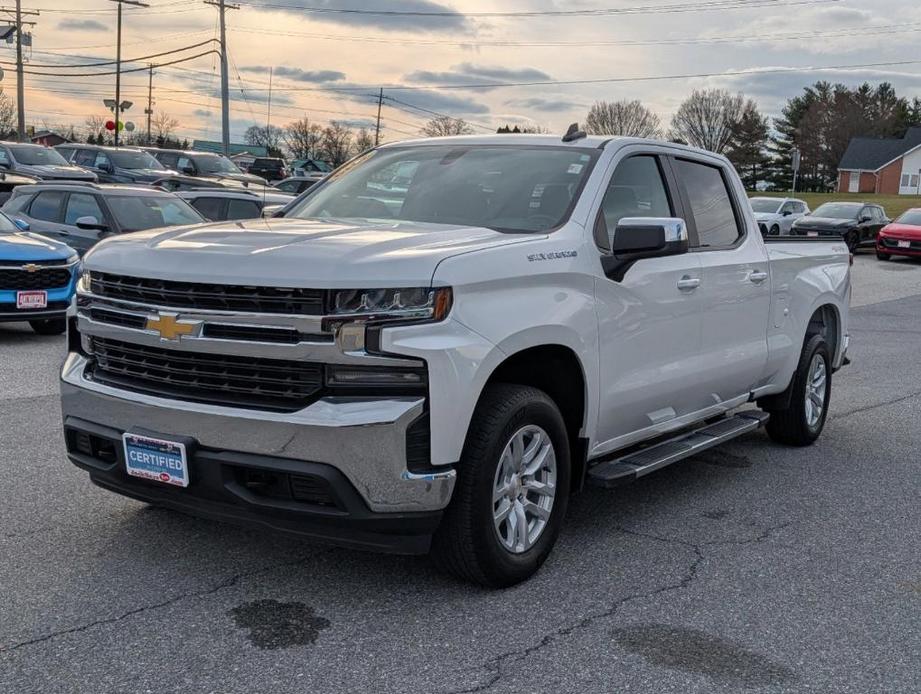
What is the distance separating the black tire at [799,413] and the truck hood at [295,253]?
3311 mm

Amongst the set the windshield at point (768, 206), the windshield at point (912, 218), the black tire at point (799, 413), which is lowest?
the black tire at point (799, 413)

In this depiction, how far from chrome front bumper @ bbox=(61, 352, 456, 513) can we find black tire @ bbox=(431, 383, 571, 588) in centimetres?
15

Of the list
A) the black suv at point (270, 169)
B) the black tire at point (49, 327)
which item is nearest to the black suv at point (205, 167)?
the black suv at point (270, 169)

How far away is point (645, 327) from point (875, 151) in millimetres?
94791

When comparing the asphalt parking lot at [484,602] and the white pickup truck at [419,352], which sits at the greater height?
the white pickup truck at [419,352]

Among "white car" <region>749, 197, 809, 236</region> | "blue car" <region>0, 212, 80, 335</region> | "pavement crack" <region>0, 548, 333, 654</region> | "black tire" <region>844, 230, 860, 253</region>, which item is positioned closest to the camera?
"pavement crack" <region>0, 548, 333, 654</region>

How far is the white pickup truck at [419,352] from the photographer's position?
12.7ft

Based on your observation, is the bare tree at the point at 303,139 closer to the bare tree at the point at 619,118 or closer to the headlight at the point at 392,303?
the bare tree at the point at 619,118

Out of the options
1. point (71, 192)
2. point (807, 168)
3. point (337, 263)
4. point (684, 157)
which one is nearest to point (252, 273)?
point (337, 263)

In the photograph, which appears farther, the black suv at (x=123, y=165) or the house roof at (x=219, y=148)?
the house roof at (x=219, y=148)

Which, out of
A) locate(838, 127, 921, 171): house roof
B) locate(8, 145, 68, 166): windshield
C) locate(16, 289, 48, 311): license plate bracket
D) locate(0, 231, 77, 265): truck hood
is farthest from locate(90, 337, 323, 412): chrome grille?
locate(838, 127, 921, 171): house roof

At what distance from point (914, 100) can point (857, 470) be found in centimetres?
12257

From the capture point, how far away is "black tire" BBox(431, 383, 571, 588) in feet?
13.4

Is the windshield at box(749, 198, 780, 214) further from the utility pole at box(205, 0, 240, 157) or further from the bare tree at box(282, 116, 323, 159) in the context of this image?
the bare tree at box(282, 116, 323, 159)
